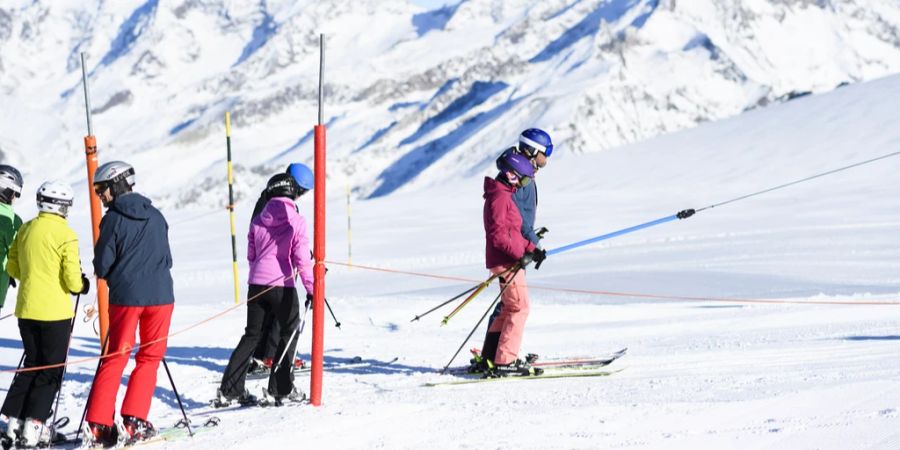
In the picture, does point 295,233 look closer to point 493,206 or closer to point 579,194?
point 493,206

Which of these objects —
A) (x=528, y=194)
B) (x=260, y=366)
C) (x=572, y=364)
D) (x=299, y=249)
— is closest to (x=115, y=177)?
(x=299, y=249)

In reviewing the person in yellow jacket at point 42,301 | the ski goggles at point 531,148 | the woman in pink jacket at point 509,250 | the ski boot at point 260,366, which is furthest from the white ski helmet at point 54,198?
the ski goggles at point 531,148

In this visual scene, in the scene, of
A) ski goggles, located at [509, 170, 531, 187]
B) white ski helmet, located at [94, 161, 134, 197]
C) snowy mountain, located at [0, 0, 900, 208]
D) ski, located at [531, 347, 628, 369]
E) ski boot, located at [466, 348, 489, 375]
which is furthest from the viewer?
snowy mountain, located at [0, 0, 900, 208]

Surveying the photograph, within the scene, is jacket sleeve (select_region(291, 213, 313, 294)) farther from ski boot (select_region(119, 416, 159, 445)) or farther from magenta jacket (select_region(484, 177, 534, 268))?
ski boot (select_region(119, 416, 159, 445))

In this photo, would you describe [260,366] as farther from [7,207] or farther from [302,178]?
[7,207]

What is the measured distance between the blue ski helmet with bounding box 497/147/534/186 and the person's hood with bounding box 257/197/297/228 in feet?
4.77

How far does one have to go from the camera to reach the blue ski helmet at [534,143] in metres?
7.42

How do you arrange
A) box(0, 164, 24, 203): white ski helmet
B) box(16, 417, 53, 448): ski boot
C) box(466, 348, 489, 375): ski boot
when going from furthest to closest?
box(466, 348, 489, 375): ski boot, box(0, 164, 24, 203): white ski helmet, box(16, 417, 53, 448): ski boot

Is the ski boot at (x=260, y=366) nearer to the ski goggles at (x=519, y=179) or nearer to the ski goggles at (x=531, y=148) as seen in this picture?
the ski goggles at (x=519, y=179)

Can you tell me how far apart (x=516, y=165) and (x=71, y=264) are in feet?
9.77

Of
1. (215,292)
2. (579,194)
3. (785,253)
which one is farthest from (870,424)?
(579,194)

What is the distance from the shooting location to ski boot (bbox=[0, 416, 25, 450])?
5.80 meters

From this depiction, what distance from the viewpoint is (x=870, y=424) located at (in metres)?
5.16

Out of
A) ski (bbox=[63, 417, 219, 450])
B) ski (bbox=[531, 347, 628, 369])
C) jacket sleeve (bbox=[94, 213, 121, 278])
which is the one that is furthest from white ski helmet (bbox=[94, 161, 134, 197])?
ski (bbox=[531, 347, 628, 369])
